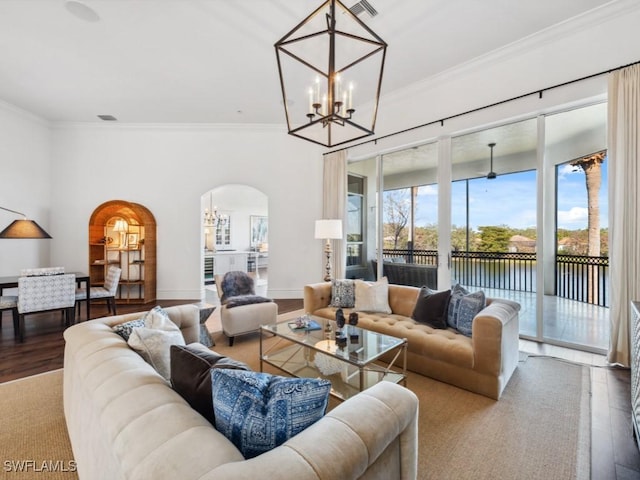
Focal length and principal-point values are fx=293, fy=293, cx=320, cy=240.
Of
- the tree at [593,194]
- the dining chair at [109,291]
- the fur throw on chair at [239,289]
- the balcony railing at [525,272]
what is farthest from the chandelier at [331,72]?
the dining chair at [109,291]

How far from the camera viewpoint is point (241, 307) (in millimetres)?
3631

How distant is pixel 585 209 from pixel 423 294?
2.17 meters

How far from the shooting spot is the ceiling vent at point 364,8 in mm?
2877

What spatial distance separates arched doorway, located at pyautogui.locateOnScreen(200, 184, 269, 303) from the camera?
8734 millimetres

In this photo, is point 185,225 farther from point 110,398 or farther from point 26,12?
point 110,398

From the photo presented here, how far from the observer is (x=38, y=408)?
222 cm

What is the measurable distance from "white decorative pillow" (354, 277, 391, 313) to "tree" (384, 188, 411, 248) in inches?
63.0

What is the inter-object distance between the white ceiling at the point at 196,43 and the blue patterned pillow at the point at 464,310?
290 centimetres

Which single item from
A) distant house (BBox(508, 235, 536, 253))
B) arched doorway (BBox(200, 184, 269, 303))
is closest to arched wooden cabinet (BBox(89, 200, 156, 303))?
arched doorway (BBox(200, 184, 269, 303))

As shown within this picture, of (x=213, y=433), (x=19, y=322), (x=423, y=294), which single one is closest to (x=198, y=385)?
(x=213, y=433)

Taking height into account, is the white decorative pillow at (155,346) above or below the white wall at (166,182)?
below

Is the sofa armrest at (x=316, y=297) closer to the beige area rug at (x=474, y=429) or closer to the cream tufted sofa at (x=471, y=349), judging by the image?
the cream tufted sofa at (x=471, y=349)

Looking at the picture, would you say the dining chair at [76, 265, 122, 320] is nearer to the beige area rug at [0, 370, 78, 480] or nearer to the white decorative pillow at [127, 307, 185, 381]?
the beige area rug at [0, 370, 78, 480]

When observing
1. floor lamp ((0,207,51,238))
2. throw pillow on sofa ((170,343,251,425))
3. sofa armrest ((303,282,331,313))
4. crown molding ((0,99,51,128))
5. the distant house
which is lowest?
sofa armrest ((303,282,331,313))
